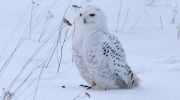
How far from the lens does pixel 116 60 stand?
14.5 feet

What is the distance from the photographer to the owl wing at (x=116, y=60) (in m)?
4.36

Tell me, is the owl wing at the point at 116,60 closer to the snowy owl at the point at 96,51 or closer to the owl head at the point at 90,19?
the snowy owl at the point at 96,51

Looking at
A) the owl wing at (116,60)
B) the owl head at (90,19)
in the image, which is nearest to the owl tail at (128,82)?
the owl wing at (116,60)

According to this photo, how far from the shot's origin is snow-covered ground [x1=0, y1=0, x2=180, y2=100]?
13.7 feet

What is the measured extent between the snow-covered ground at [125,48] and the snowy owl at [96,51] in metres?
0.12

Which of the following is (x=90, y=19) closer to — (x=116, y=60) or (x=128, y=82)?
(x=116, y=60)

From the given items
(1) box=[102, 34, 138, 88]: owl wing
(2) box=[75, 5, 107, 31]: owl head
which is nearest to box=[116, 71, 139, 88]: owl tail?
(1) box=[102, 34, 138, 88]: owl wing

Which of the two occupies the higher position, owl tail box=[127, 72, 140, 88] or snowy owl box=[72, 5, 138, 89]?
snowy owl box=[72, 5, 138, 89]

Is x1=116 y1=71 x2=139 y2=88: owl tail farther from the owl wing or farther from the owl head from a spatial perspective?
the owl head

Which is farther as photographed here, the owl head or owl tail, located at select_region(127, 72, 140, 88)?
owl tail, located at select_region(127, 72, 140, 88)

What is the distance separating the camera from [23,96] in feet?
12.8

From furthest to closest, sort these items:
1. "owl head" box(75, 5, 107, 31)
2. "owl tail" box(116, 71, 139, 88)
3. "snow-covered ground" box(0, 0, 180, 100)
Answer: "owl tail" box(116, 71, 139, 88)
"owl head" box(75, 5, 107, 31)
"snow-covered ground" box(0, 0, 180, 100)

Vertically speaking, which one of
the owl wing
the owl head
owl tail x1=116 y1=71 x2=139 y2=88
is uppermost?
the owl head

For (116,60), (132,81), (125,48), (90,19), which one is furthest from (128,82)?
(125,48)
